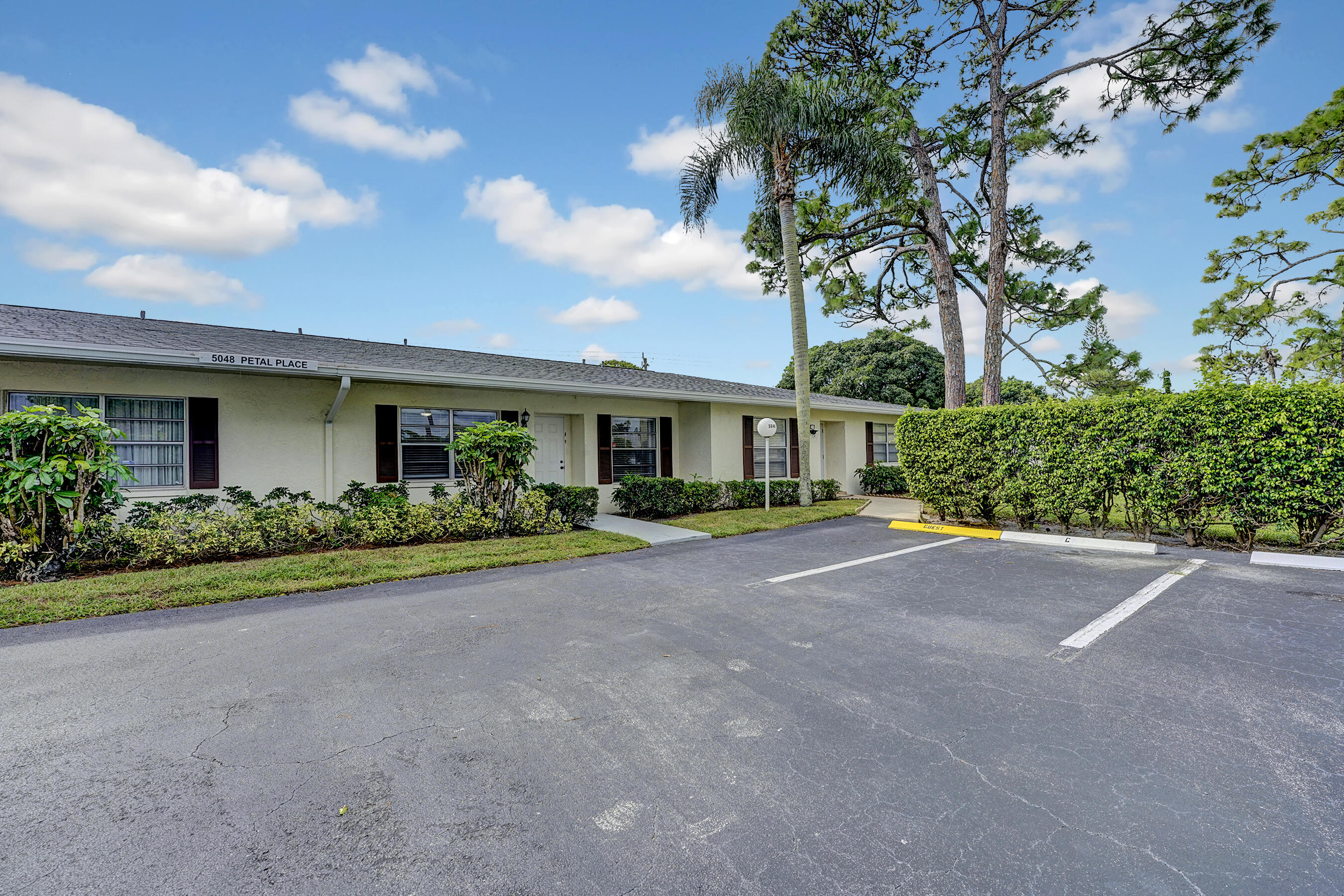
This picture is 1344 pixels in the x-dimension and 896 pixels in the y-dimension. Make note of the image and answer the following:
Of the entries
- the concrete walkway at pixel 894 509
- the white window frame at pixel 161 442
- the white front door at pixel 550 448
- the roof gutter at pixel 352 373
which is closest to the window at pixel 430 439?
the roof gutter at pixel 352 373

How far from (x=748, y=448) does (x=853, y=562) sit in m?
6.64

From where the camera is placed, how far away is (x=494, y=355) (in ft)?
43.9

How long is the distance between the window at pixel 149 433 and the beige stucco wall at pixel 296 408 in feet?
0.45

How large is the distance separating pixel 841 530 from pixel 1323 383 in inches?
243

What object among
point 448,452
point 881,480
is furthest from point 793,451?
point 448,452

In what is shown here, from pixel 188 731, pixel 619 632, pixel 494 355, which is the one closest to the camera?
pixel 188 731

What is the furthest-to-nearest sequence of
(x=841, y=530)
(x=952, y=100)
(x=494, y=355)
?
(x=952, y=100) → (x=494, y=355) → (x=841, y=530)

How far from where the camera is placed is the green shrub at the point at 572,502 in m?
9.77

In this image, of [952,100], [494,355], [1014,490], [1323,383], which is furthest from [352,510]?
[952,100]

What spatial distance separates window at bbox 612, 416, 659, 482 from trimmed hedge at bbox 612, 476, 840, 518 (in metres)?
0.32

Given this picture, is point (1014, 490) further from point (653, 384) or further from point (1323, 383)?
point (653, 384)

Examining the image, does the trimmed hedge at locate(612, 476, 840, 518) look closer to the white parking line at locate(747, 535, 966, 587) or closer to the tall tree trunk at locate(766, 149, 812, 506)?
the tall tree trunk at locate(766, 149, 812, 506)

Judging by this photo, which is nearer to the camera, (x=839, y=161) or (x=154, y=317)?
(x=154, y=317)

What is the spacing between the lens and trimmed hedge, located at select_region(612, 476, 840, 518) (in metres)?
11.1
